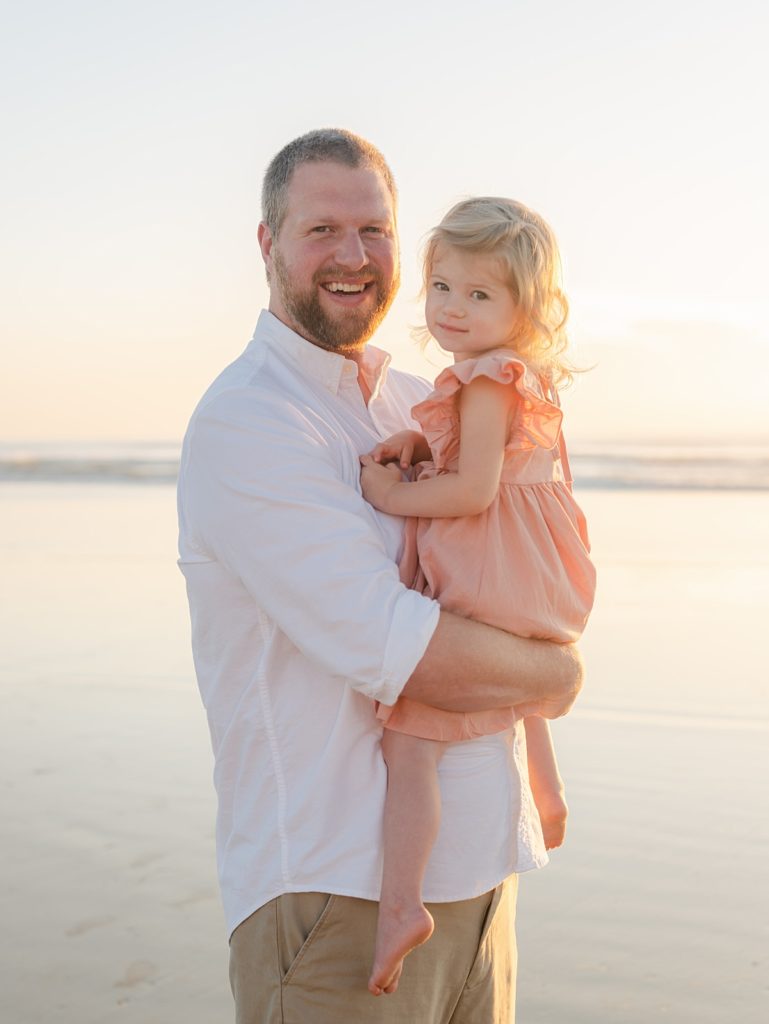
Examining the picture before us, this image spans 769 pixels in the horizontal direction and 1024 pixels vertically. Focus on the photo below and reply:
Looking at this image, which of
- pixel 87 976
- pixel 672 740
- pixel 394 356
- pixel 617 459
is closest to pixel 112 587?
pixel 672 740

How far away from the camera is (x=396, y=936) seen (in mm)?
2008

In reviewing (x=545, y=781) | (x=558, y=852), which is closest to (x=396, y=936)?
(x=545, y=781)

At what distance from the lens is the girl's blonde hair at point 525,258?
2.34 m

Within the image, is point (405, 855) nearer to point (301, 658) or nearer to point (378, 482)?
point (301, 658)

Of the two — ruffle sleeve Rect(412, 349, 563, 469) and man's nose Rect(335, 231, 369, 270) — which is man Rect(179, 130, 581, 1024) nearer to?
ruffle sleeve Rect(412, 349, 563, 469)

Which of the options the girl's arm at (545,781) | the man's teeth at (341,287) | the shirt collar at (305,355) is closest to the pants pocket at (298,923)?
the girl's arm at (545,781)

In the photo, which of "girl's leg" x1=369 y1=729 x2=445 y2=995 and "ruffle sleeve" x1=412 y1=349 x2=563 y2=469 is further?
"ruffle sleeve" x1=412 y1=349 x2=563 y2=469

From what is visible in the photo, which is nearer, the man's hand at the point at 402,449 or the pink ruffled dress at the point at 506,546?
the pink ruffled dress at the point at 506,546

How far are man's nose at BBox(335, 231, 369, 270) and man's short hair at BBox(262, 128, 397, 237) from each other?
15 cm

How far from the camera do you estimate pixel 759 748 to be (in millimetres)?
5176

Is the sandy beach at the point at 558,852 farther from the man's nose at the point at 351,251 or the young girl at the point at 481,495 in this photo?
the man's nose at the point at 351,251

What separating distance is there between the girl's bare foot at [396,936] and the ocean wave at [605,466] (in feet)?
52.3

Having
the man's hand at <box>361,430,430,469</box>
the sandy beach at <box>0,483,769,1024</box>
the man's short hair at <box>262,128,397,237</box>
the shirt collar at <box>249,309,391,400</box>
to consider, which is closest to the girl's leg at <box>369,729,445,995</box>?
the man's hand at <box>361,430,430,469</box>

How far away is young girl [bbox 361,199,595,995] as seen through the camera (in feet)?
6.77
